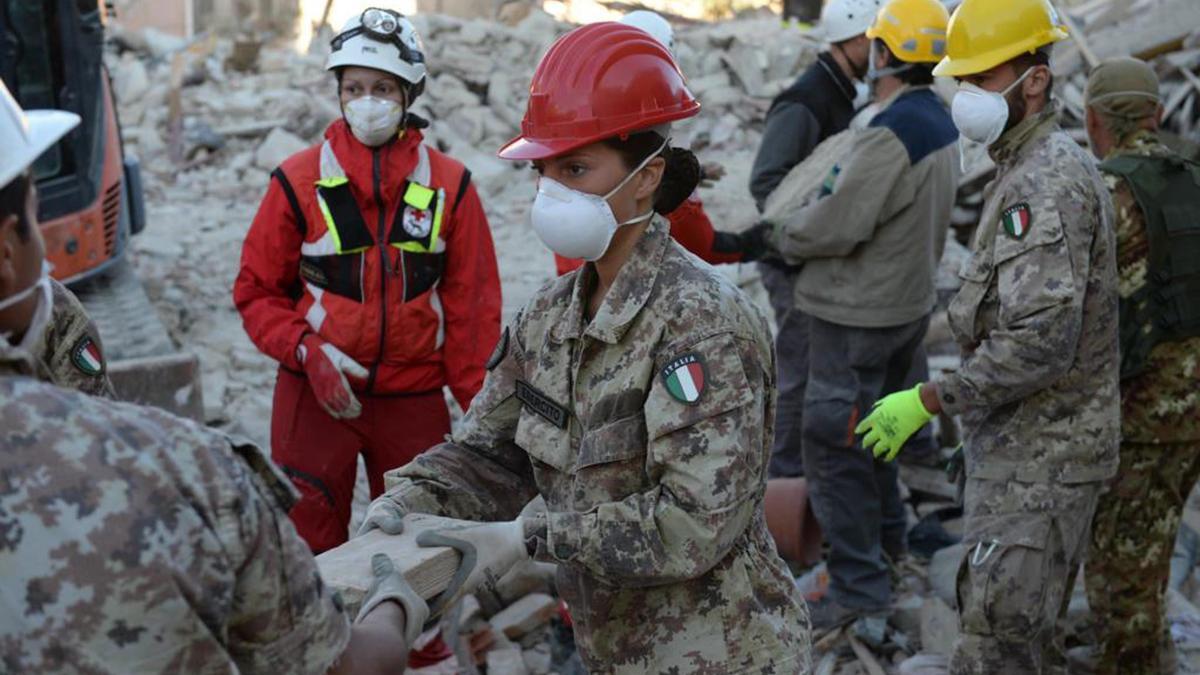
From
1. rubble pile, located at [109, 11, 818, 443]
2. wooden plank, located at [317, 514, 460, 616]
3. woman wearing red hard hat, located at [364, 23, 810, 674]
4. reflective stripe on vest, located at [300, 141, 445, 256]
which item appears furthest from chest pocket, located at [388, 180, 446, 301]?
rubble pile, located at [109, 11, 818, 443]

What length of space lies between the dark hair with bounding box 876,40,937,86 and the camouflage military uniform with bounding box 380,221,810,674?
292 cm

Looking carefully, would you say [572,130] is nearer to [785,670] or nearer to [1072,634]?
[785,670]

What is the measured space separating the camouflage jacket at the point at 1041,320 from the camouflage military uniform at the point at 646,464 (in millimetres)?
1408

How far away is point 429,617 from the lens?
259 centimetres

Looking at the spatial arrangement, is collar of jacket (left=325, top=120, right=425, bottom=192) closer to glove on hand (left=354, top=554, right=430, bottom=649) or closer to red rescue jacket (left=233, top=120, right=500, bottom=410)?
red rescue jacket (left=233, top=120, right=500, bottom=410)

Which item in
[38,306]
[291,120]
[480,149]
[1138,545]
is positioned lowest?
[291,120]

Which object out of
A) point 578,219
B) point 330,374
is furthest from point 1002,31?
point 330,374

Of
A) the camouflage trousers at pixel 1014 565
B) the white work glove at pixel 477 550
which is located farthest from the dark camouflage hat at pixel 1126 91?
the white work glove at pixel 477 550

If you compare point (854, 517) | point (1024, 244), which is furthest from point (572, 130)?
point (854, 517)

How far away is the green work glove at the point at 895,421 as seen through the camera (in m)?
4.32

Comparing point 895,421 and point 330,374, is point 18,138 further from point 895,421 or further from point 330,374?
point 895,421

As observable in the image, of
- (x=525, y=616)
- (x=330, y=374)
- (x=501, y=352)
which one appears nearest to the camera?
(x=501, y=352)

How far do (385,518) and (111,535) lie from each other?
3.36 feet

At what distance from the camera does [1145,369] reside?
4754mm
